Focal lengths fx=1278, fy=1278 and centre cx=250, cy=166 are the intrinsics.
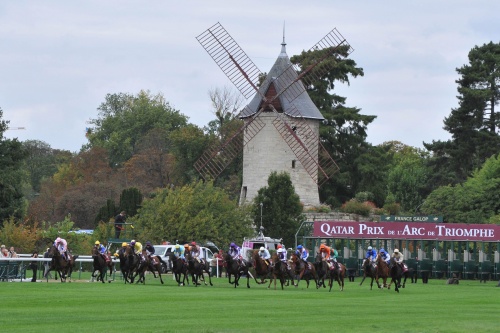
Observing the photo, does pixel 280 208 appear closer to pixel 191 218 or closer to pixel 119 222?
pixel 191 218

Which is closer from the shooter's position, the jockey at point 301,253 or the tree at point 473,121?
the jockey at point 301,253

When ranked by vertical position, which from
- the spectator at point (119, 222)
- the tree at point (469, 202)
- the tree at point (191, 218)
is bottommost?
the spectator at point (119, 222)

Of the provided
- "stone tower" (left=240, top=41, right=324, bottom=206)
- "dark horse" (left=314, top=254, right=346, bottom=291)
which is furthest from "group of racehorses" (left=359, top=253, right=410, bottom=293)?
"stone tower" (left=240, top=41, right=324, bottom=206)

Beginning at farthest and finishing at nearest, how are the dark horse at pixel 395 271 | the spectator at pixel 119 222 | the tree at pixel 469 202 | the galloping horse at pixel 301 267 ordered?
the tree at pixel 469 202 → the spectator at pixel 119 222 → the galloping horse at pixel 301 267 → the dark horse at pixel 395 271

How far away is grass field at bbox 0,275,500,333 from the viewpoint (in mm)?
24359

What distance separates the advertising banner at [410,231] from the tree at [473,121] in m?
37.6

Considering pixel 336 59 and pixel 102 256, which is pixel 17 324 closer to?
pixel 102 256

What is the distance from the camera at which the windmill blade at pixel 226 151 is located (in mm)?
85812

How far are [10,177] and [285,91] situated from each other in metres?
19.5

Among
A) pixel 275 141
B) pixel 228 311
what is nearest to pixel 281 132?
pixel 275 141

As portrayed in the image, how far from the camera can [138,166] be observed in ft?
418

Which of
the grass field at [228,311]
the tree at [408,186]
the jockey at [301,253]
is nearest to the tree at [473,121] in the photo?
the tree at [408,186]

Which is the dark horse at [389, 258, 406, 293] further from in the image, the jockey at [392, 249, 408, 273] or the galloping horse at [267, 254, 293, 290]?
the galloping horse at [267, 254, 293, 290]

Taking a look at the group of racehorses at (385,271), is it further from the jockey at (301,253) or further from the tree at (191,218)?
the tree at (191,218)
